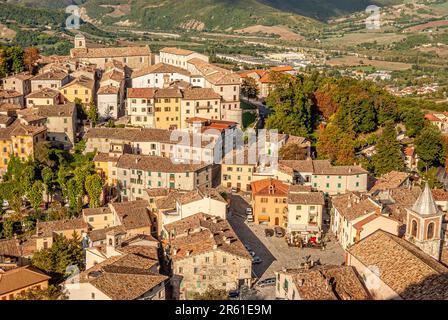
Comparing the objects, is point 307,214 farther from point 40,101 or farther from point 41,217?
point 40,101

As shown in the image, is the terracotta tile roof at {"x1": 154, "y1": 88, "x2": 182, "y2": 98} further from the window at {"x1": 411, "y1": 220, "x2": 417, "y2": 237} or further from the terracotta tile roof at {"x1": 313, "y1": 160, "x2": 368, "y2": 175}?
the window at {"x1": 411, "y1": 220, "x2": 417, "y2": 237}

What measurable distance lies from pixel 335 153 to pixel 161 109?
32.3 ft

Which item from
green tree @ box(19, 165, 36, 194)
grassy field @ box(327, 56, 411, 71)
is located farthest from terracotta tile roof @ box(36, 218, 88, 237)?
grassy field @ box(327, 56, 411, 71)

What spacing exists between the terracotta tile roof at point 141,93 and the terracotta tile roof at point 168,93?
0.33 m

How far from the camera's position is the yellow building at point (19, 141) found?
30250 mm

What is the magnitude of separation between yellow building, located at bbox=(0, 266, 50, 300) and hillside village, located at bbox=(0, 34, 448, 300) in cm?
5

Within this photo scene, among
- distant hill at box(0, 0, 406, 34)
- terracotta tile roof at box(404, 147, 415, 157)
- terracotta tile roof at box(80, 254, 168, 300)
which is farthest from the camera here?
distant hill at box(0, 0, 406, 34)

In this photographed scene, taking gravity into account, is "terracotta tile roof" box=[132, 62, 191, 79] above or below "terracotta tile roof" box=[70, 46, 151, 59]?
below

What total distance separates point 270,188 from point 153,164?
18.6 feet

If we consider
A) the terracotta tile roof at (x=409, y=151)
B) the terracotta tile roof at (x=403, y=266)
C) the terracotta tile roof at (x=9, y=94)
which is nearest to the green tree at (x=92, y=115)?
the terracotta tile roof at (x=9, y=94)

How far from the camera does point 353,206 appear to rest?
2420cm

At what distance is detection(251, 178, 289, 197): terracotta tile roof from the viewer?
86.3 feet

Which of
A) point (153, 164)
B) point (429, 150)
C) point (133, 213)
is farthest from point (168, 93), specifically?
point (429, 150)

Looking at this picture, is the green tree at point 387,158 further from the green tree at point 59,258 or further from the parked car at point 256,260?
the green tree at point 59,258
